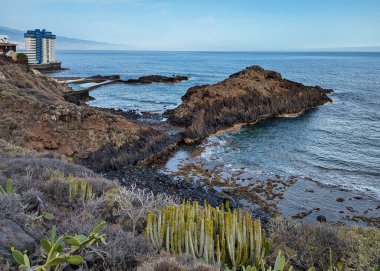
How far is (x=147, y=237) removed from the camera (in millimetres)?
6898

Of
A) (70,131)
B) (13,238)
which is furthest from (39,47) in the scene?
(13,238)

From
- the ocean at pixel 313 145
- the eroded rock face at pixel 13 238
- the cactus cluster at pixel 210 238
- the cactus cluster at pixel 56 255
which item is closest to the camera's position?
the cactus cluster at pixel 56 255

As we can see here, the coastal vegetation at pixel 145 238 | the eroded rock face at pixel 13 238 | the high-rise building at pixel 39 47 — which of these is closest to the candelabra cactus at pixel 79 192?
the coastal vegetation at pixel 145 238

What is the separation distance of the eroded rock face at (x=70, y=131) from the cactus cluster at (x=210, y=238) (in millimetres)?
14795

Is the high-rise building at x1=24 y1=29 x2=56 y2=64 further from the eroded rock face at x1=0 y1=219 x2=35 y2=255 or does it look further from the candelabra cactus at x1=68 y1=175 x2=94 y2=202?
the eroded rock face at x1=0 y1=219 x2=35 y2=255

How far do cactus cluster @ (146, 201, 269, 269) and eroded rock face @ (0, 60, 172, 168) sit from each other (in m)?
14.8

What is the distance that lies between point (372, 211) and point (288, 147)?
1158cm

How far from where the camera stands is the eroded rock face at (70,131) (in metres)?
21.2

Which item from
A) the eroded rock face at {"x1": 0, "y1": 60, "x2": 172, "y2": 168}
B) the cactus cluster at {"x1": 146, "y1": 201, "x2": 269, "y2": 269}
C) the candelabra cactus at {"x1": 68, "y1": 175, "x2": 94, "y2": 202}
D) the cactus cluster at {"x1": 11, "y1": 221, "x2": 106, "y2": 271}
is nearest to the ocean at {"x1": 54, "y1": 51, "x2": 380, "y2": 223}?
the eroded rock face at {"x1": 0, "y1": 60, "x2": 172, "y2": 168}

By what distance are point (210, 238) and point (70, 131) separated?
691 inches

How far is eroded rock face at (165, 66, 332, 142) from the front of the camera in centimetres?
3269

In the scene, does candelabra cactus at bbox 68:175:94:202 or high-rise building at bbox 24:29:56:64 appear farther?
high-rise building at bbox 24:29:56:64

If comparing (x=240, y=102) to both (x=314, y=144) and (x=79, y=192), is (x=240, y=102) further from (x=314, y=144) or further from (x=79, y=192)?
(x=79, y=192)

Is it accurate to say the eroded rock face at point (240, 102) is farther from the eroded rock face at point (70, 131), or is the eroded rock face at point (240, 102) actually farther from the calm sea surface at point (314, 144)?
the eroded rock face at point (70, 131)
